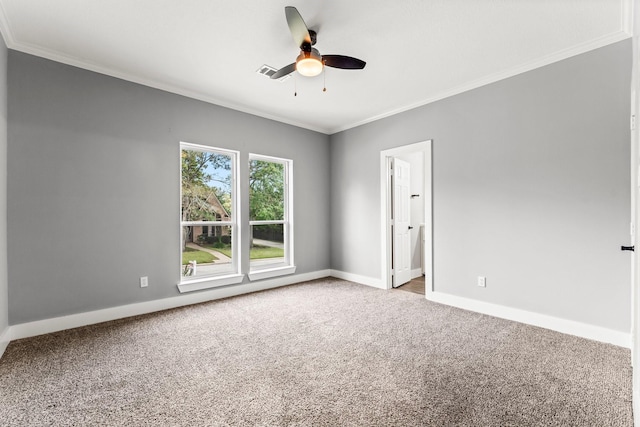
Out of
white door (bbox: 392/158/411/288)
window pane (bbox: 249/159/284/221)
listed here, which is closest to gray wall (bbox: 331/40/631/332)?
white door (bbox: 392/158/411/288)

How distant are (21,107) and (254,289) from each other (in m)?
3.25

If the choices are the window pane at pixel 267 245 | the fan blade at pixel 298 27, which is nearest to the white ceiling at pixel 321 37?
the fan blade at pixel 298 27

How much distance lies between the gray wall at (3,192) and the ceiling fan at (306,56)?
2.44 metres

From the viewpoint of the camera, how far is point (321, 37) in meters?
2.64

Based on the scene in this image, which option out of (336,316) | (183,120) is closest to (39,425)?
(336,316)

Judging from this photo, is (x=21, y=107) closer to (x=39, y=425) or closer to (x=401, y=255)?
(x=39, y=425)

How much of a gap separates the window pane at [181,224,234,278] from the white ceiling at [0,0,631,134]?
185 cm

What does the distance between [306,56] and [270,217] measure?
288cm

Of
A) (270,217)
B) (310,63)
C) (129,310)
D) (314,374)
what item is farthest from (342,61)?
(129,310)

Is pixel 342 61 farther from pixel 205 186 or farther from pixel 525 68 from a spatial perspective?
pixel 205 186

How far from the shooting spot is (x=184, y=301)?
12.4 feet

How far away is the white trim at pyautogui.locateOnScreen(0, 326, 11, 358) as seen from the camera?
8.08 feet

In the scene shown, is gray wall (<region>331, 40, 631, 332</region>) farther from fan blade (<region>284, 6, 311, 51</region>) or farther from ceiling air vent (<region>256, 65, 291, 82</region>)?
fan blade (<region>284, 6, 311, 51</region>)

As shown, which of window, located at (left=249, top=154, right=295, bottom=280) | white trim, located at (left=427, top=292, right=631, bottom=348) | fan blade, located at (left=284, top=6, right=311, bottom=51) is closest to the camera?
fan blade, located at (left=284, top=6, right=311, bottom=51)
